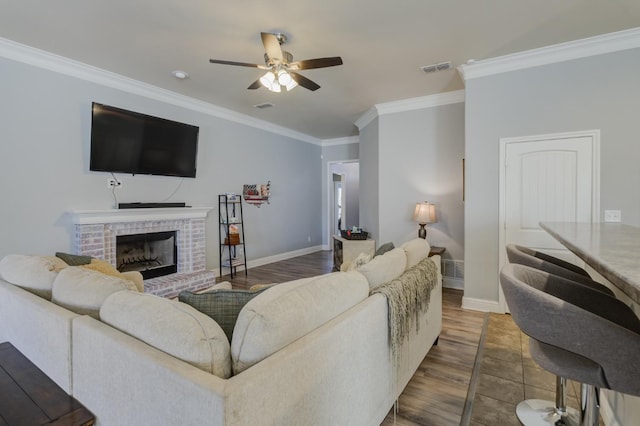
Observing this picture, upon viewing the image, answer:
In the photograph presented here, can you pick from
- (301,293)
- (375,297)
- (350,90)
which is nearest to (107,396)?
(301,293)

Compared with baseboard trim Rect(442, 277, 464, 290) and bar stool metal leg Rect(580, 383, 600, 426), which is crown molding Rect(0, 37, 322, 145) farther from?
bar stool metal leg Rect(580, 383, 600, 426)

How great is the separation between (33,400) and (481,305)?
3.87 meters

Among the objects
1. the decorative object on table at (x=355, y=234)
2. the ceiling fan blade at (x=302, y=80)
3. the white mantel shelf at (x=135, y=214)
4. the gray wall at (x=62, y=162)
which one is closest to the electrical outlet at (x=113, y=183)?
the gray wall at (x=62, y=162)

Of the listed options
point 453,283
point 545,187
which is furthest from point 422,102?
point 453,283

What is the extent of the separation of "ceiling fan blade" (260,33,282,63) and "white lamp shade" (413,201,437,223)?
2.82 metres

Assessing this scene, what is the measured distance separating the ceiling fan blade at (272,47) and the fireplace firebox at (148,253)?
299 centimetres

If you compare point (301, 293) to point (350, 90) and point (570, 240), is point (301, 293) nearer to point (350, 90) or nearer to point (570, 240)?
point (570, 240)

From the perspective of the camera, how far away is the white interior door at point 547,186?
3.14 metres

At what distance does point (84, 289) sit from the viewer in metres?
1.47

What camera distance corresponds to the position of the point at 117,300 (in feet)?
4.19

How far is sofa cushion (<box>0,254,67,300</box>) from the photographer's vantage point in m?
1.70

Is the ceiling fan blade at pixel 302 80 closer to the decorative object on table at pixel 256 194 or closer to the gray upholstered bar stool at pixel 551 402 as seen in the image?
the gray upholstered bar stool at pixel 551 402

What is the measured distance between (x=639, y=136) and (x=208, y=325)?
403 cm

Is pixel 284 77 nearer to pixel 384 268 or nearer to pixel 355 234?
pixel 384 268
